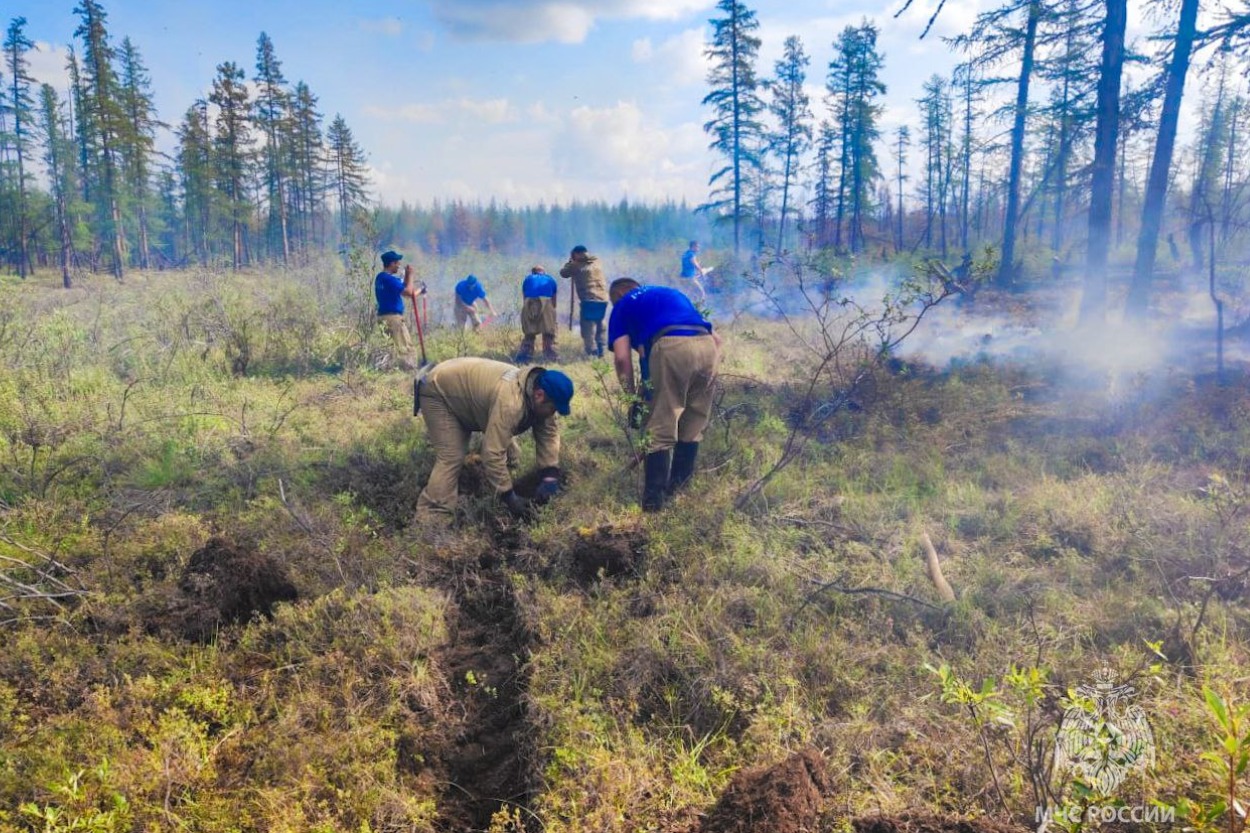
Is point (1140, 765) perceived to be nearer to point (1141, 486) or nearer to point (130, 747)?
point (1141, 486)

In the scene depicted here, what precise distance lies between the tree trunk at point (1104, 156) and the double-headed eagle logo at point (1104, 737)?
8942 mm

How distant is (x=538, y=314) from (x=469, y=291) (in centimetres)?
276

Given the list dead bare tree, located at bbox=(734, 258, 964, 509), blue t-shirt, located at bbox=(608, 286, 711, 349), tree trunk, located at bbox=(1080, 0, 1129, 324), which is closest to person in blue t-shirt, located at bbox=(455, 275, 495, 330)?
dead bare tree, located at bbox=(734, 258, 964, 509)

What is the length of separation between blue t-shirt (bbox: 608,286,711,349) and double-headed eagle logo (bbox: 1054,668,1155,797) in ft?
10.2

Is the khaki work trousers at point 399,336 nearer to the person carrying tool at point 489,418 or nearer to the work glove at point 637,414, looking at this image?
the person carrying tool at point 489,418

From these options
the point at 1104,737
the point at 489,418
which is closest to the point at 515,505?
the point at 489,418

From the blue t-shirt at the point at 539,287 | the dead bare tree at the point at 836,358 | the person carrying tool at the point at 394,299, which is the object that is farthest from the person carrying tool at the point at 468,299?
the dead bare tree at the point at 836,358

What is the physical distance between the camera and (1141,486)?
4750mm

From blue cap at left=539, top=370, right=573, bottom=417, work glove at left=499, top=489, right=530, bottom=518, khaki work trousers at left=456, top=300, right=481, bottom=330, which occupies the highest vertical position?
khaki work trousers at left=456, top=300, right=481, bottom=330

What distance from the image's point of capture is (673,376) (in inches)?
185

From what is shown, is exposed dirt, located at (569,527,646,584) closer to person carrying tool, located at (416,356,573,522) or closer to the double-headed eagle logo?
person carrying tool, located at (416,356,573,522)

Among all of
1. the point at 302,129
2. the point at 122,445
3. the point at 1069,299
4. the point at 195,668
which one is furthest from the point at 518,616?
the point at 302,129

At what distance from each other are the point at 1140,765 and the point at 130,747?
3.87 m

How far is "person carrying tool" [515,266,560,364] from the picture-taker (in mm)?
9219
